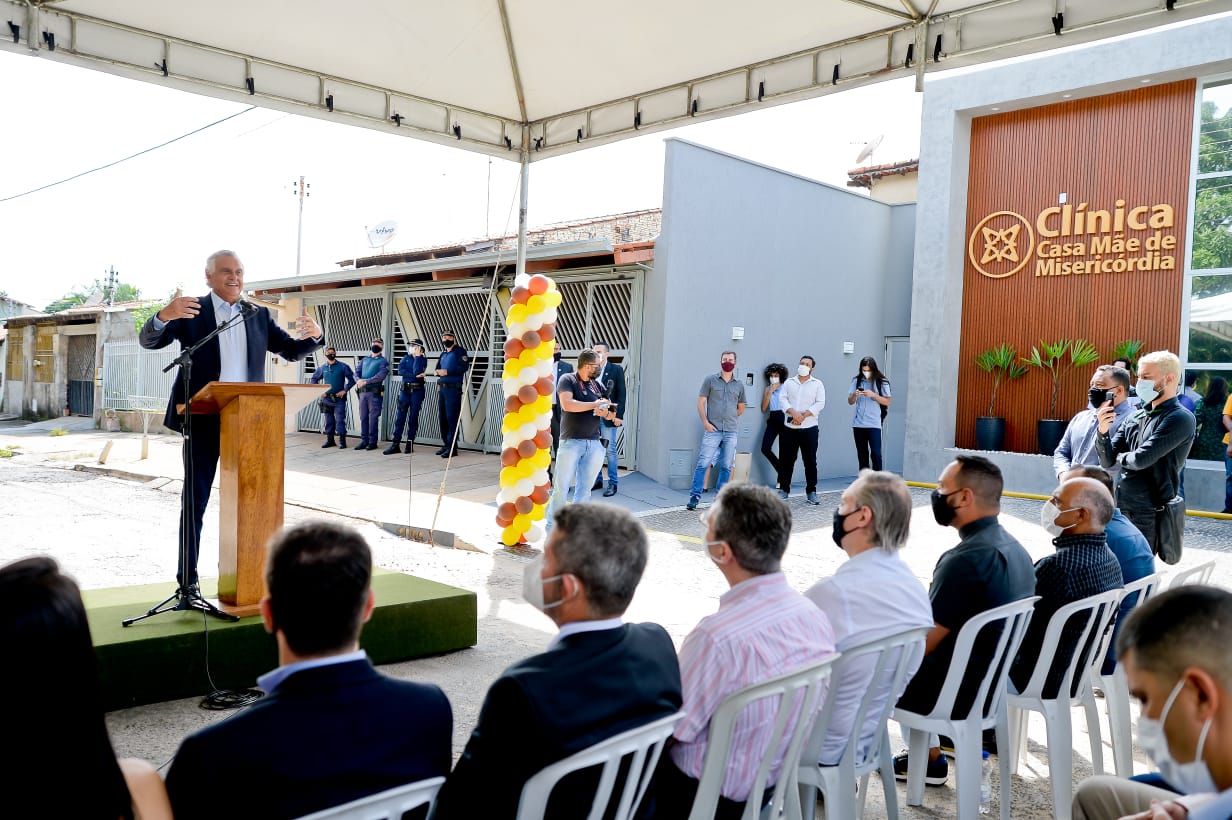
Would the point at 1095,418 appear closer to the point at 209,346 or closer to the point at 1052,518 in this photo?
the point at 1052,518

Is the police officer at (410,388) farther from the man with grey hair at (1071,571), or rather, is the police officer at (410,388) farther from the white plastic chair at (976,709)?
the white plastic chair at (976,709)

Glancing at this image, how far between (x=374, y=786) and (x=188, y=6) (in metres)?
4.73

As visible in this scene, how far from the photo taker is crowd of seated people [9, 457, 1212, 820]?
49.5 inches

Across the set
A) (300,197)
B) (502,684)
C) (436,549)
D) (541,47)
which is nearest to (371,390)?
(436,549)

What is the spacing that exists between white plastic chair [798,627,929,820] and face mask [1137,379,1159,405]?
293 cm

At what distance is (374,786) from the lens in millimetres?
1511

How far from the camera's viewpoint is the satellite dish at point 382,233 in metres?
18.4

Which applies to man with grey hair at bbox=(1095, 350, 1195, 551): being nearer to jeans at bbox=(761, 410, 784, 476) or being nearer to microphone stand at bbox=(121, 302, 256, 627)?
microphone stand at bbox=(121, 302, 256, 627)

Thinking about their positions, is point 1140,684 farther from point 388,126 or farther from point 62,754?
point 388,126

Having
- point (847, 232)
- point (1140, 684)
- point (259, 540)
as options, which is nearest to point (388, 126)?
point (259, 540)

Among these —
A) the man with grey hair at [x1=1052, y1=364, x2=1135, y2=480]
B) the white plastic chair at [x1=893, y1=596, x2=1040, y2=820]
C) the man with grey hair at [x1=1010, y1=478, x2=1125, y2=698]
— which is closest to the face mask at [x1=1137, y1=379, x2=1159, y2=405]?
the man with grey hair at [x1=1052, y1=364, x2=1135, y2=480]

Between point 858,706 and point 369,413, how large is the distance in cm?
1293

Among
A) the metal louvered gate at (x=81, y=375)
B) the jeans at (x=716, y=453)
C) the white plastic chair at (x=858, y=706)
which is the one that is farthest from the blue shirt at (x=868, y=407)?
the metal louvered gate at (x=81, y=375)

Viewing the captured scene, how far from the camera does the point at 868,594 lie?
2.63 metres
